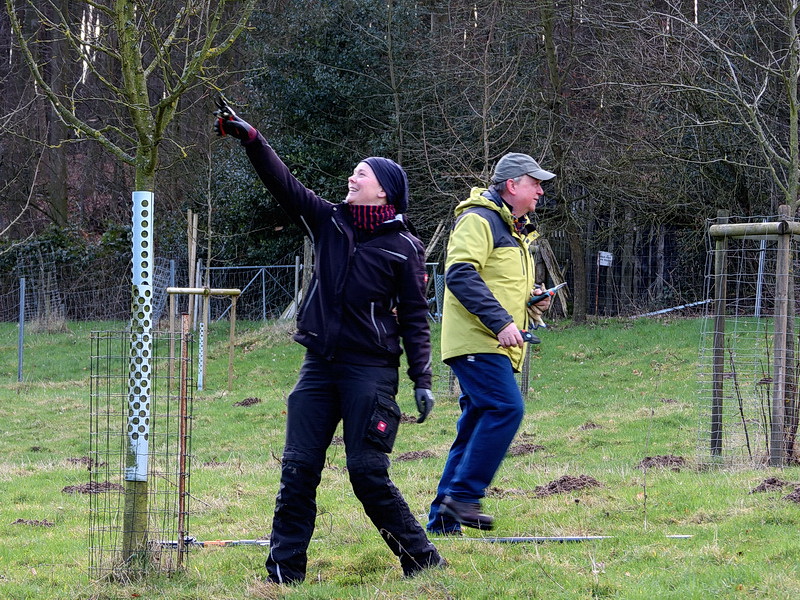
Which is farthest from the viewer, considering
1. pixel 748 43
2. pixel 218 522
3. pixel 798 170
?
pixel 748 43

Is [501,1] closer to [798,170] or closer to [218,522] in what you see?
[798,170]

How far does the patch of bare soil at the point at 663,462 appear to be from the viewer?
26.5 feet

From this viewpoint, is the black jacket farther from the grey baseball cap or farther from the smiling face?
the grey baseball cap

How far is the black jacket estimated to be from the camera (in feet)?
14.3

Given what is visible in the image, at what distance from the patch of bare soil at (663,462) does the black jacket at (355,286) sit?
414 cm

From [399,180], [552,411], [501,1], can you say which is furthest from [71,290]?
[399,180]

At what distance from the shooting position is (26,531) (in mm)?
6316

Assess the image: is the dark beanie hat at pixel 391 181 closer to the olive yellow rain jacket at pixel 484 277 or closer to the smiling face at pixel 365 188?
the smiling face at pixel 365 188

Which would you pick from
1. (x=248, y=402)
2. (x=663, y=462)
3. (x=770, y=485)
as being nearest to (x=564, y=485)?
(x=770, y=485)

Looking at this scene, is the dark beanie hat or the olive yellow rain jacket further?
the olive yellow rain jacket

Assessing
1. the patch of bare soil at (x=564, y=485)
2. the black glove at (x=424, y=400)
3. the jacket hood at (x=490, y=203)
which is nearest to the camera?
the black glove at (x=424, y=400)

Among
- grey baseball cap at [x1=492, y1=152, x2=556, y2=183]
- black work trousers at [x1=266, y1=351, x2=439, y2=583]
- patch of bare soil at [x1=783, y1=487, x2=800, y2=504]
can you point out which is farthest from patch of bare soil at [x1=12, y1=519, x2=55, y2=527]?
patch of bare soil at [x1=783, y1=487, x2=800, y2=504]

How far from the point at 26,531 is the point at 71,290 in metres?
21.4

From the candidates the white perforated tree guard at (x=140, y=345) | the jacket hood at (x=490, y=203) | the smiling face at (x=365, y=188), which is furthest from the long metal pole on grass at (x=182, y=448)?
the jacket hood at (x=490, y=203)
